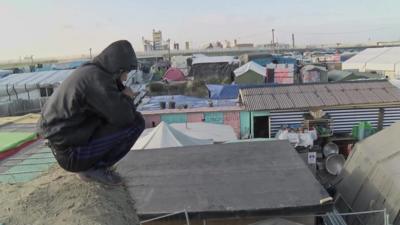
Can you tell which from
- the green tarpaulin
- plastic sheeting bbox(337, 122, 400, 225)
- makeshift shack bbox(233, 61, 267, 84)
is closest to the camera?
plastic sheeting bbox(337, 122, 400, 225)

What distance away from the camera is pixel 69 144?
10.6ft

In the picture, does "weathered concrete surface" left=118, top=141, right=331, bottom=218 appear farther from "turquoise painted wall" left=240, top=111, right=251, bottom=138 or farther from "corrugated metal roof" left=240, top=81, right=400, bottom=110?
"corrugated metal roof" left=240, top=81, right=400, bottom=110

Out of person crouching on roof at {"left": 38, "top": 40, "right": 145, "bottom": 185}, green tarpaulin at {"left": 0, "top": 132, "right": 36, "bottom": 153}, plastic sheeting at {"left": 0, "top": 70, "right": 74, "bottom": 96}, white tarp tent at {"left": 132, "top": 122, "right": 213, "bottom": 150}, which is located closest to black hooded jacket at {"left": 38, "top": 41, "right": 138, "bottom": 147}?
person crouching on roof at {"left": 38, "top": 40, "right": 145, "bottom": 185}

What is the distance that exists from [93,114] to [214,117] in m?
14.9

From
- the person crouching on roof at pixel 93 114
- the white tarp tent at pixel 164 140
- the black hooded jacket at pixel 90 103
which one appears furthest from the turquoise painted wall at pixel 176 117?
the black hooded jacket at pixel 90 103

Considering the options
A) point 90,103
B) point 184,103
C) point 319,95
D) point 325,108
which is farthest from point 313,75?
point 90,103

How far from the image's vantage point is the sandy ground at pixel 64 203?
3.01 m

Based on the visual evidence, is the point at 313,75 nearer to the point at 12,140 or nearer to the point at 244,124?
the point at 244,124

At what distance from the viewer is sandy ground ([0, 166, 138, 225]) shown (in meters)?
3.01

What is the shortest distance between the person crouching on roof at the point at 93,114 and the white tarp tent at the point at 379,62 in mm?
29591

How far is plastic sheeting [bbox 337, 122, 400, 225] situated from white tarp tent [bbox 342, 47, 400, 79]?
20.8 m

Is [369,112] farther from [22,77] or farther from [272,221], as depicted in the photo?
[22,77]

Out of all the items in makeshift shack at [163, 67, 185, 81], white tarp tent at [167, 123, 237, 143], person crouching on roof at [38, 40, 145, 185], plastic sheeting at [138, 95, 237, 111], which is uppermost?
person crouching on roof at [38, 40, 145, 185]

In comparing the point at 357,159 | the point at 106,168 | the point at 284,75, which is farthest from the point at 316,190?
the point at 284,75
